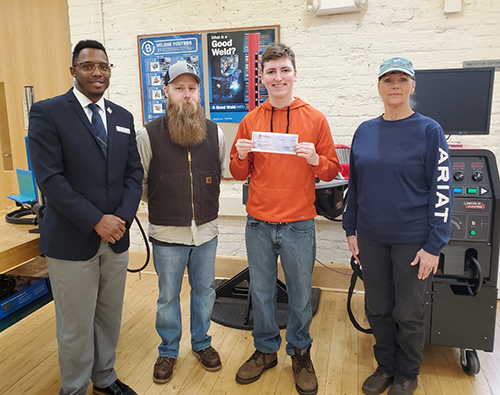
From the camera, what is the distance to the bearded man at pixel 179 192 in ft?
6.79

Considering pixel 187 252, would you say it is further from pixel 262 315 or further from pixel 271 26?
pixel 271 26

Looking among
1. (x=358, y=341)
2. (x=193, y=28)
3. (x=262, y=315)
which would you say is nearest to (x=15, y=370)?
(x=262, y=315)

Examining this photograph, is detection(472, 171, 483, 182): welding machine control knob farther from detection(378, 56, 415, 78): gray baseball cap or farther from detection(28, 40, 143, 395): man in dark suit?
detection(28, 40, 143, 395): man in dark suit

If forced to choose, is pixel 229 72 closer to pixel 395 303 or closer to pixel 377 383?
pixel 395 303

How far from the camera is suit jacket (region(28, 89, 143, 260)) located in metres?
1.66

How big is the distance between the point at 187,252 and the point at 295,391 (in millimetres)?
950

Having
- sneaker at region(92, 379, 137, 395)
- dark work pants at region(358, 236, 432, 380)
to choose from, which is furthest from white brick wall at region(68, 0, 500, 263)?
sneaker at region(92, 379, 137, 395)

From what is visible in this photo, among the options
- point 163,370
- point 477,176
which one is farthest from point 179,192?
point 477,176

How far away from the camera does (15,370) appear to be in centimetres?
233

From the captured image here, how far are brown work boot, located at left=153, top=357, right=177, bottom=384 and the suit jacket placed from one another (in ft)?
2.57

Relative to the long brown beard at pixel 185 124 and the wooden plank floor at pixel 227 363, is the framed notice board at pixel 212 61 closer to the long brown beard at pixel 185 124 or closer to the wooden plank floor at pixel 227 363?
the long brown beard at pixel 185 124

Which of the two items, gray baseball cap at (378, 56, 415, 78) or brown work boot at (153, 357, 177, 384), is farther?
brown work boot at (153, 357, 177, 384)

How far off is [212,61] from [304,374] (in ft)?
8.28

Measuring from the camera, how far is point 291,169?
1.98 meters
